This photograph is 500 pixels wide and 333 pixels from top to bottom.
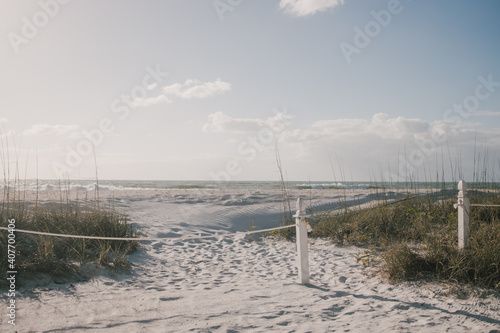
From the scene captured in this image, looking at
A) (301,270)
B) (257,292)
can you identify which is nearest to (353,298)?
(301,270)

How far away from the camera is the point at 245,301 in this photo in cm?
323

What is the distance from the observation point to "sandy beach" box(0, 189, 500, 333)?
2660 millimetres

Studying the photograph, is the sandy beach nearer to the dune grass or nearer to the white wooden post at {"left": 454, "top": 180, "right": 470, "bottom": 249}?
the dune grass

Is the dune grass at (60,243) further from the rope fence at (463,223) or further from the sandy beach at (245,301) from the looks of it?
the rope fence at (463,223)

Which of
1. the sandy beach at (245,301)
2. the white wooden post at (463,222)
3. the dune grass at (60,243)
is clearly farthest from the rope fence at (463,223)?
the dune grass at (60,243)

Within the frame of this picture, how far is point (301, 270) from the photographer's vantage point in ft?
12.2

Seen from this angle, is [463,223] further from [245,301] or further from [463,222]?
[245,301]

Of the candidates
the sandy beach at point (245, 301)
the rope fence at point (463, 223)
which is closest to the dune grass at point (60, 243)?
the sandy beach at point (245, 301)

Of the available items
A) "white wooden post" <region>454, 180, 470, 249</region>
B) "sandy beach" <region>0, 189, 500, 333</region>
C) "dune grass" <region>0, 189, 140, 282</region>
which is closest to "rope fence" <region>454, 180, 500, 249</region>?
"white wooden post" <region>454, 180, 470, 249</region>

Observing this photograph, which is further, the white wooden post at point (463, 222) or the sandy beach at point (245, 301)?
the white wooden post at point (463, 222)

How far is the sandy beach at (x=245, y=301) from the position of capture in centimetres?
266

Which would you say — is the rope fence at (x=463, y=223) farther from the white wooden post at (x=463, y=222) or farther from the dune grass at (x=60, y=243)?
the dune grass at (x=60, y=243)

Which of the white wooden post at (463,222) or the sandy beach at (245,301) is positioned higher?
the white wooden post at (463,222)

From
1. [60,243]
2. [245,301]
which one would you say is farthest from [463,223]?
[60,243]
